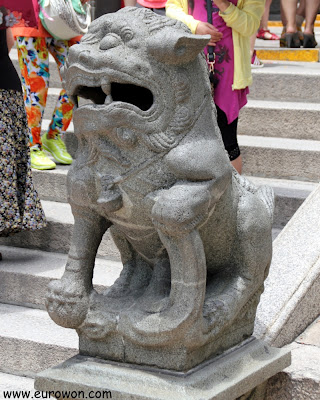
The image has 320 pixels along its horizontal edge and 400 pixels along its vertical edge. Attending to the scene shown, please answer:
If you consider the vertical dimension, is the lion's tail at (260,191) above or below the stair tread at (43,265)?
above

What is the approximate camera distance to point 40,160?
229 inches

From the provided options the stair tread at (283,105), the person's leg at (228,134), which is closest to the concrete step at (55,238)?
the person's leg at (228,134)

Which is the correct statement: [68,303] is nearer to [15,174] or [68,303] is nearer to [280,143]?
[15,174]

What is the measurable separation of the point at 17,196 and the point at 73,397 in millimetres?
2261

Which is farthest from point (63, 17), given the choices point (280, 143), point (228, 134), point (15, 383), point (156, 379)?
point (156, 379)

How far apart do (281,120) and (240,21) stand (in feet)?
4.53

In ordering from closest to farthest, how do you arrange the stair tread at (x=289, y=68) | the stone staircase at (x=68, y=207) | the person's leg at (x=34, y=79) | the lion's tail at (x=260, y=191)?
the lion's tail at (x=260, y=191)
the stone staircase at (x=68, y=207)
the person's leg at (x=34, y=79)
the stair tread at (x=289, y=68)

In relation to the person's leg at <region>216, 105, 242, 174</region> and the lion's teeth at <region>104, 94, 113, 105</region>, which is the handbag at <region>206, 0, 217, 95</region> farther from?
the lion's teeth at <region>104, 94, 113, 105</region>

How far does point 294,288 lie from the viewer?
→ 3965 millimetres

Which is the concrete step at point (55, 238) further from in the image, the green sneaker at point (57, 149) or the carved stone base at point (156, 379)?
the carved stone base at point (156, 379)

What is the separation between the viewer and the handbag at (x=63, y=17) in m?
5.67

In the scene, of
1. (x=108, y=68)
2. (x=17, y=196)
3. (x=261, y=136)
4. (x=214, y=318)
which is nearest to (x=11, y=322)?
(x=17, y=196)

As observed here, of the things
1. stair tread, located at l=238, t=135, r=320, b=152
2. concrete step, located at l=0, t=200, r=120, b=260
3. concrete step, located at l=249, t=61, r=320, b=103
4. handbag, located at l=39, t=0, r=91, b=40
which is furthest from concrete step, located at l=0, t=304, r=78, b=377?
concrete step, located at l=249, t=61, r=320, b=103

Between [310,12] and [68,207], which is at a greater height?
[68,207]
